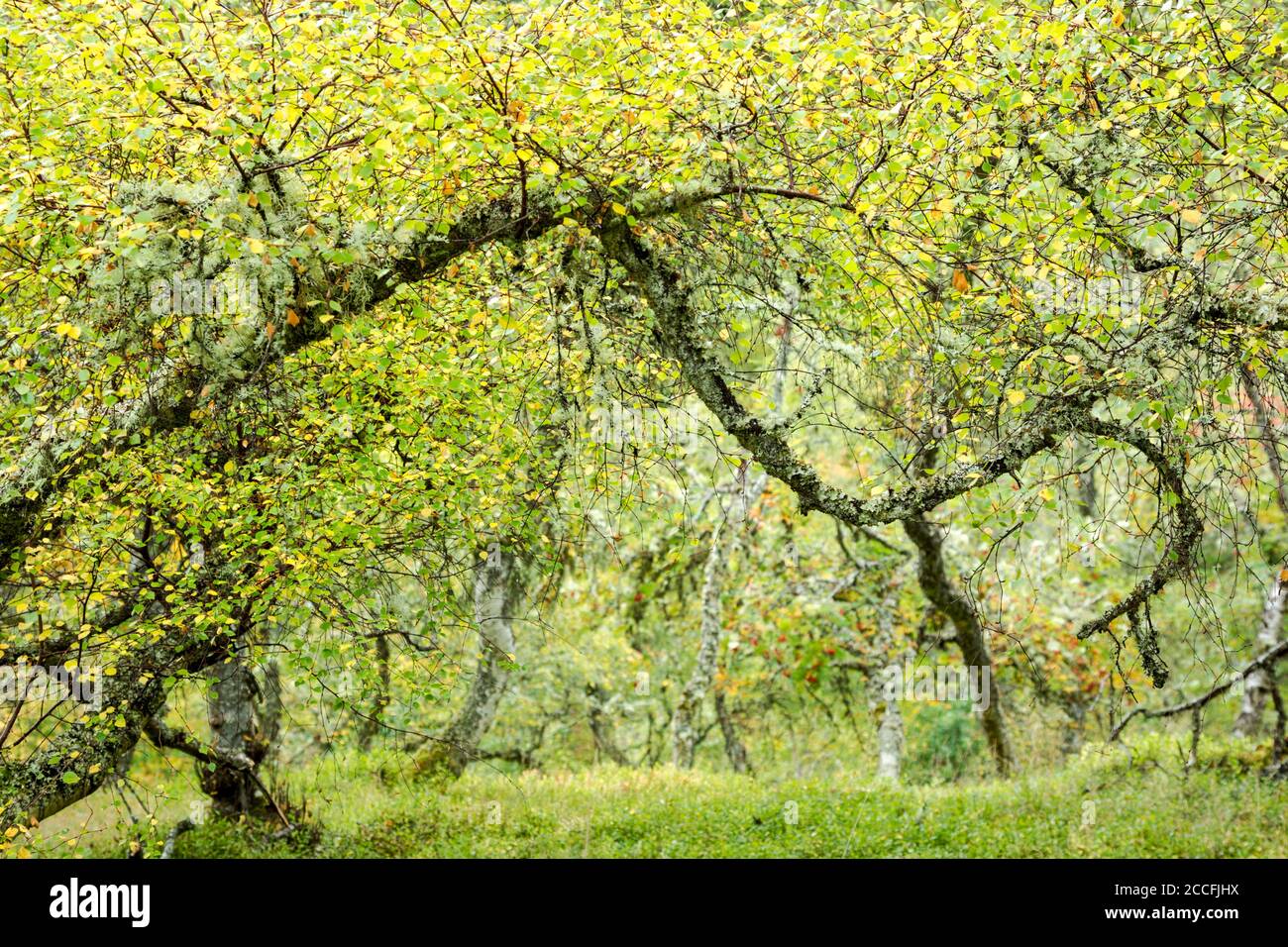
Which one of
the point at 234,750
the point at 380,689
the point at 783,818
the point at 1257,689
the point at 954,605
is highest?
the point at 954,605

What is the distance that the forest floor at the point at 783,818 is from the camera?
10.1 m

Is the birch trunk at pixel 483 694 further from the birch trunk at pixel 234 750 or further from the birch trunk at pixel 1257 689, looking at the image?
the birch trunk at pixel 1257 689

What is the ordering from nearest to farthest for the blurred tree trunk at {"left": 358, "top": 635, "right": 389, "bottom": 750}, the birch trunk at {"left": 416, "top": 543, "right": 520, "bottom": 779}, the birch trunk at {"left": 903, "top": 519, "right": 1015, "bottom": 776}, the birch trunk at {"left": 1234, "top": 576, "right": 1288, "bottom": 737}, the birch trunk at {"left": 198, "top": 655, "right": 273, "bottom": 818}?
the blurred tree trunk at {"left": 358, "top": 635, "right": 389, "bottom": 750}, the birch trunk at {"left": 198, "top": 655, "right": 273, "bottom": 818}, the birch trunk at {"left": 903, "top": 519, "right": 1015, "bottom": 776}, the birch trunk at {"left": 416, "top": 543, "right": 520, "bottom": 779}, the birch trunk at {"left": 1234, "top": 576, "right": 1288, "bottom": 737}

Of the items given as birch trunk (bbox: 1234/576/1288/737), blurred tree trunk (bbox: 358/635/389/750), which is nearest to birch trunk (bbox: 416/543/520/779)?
blurred tree trunk (bbox: 358/635/389/750)

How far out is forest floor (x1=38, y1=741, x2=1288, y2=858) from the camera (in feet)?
33.2

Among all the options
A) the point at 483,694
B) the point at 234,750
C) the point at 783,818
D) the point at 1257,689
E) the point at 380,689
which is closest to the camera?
the point at 380,689

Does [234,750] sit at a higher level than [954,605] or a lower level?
lower

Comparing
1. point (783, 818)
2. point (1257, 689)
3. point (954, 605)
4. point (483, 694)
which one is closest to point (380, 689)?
point (483, 694)

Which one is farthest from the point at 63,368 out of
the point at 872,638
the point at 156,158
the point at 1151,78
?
the point at 872,638

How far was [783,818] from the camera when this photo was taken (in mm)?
11195

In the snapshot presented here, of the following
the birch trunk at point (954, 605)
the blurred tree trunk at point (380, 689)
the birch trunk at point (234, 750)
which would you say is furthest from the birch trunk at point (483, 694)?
the birch trunk at point (954, 605)

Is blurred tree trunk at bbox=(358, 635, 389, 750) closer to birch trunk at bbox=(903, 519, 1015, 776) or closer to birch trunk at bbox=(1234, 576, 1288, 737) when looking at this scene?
birch trunk at bbox=(903, 519, 1015, 776)

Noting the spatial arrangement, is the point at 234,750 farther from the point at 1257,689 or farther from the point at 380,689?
the point at 1257,689
